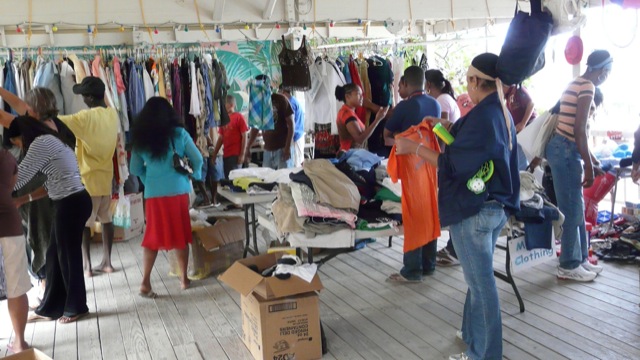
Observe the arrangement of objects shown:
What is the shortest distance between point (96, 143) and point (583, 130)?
3822 millimetres

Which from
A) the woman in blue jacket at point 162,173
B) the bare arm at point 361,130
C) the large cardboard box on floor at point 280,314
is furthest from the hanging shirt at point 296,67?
the large cardboard box on floor at point 280,314

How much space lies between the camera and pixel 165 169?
14.1 feet

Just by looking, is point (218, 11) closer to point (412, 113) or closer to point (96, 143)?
point (96, 143)

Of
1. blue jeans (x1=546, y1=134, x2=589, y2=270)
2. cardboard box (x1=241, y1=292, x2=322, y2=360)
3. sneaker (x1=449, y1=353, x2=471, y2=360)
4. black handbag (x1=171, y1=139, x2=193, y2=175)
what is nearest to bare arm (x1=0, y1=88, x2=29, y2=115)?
black handbag (x1=171, y1=139, x2=193, y2=175)

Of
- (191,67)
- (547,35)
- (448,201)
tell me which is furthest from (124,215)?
(547,35)

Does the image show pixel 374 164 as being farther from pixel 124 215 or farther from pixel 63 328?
pixel 124 215

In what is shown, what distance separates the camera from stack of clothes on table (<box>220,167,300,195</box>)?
14.9 ft

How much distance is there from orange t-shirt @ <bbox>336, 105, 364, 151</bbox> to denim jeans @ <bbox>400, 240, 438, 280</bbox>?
4.26 ft

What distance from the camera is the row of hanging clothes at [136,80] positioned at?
6027 mm

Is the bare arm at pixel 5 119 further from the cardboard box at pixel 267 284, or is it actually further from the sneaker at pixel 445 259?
the sneaker at pixel 445 259

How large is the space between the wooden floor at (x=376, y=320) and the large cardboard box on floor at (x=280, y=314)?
7.8 inches

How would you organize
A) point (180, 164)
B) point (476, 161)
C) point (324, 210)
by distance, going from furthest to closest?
point (180, 164), point (324, 210), point (476, 161)

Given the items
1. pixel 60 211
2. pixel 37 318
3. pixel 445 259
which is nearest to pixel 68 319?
pixel 37 318

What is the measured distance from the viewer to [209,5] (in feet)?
22.4
